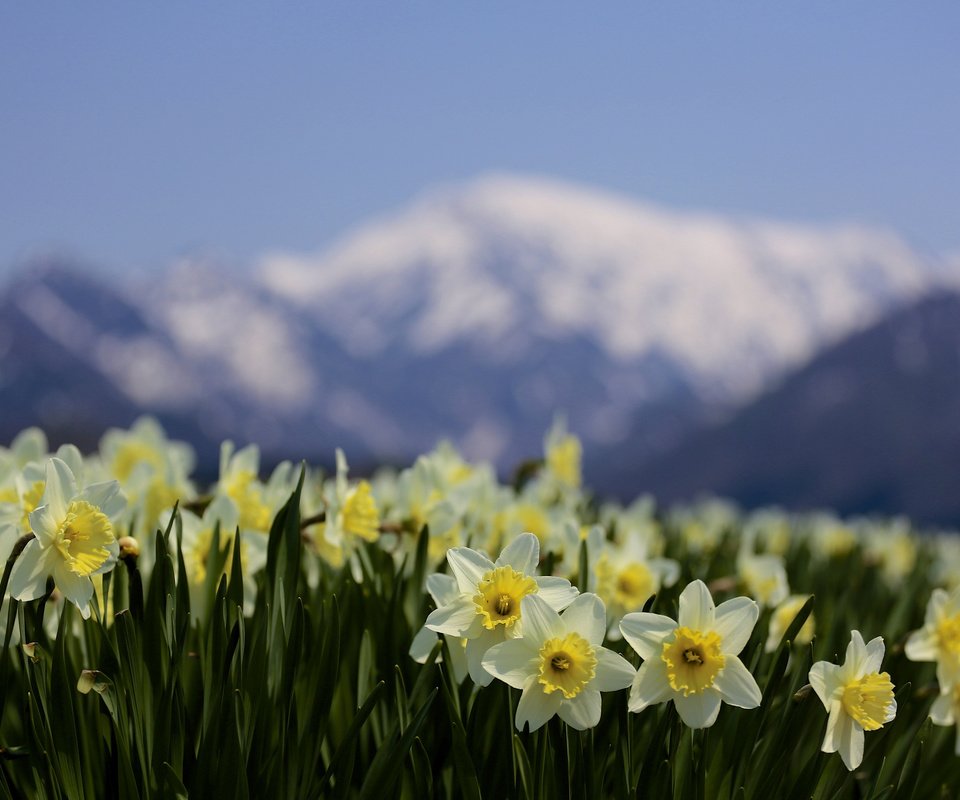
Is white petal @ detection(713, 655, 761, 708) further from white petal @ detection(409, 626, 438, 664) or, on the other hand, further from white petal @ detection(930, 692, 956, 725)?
white petal @ detection(930, 692, 956, 725)

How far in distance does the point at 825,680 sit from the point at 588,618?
582mm

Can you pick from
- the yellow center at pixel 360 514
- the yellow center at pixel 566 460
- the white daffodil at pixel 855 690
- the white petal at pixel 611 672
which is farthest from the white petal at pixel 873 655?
the yellow center at pixel 566 460

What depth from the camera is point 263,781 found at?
2113 millimetres

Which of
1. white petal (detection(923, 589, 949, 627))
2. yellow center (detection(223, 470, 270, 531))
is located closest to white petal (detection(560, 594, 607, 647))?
yellow center (detection(223, 470, 270, 531))

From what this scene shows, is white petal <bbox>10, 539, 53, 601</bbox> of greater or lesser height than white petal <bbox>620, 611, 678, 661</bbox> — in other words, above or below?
above

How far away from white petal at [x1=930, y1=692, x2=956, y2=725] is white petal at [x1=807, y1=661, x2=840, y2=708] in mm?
907

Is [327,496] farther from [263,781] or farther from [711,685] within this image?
[711,685]

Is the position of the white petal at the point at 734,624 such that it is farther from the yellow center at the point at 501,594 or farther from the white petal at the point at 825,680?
the yellow center at the point at 501,594

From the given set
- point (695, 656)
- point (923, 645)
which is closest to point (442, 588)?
point (695, 656)

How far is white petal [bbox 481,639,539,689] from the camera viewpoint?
6.46ft

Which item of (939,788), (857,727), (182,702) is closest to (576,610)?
(857,727)

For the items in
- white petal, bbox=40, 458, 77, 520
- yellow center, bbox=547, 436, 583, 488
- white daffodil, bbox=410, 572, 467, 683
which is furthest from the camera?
yellow center, bbox=547, 436, 583, 488

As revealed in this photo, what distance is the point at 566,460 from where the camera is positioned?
4.93 meters

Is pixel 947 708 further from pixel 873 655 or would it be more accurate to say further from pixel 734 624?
pixel 734 624
